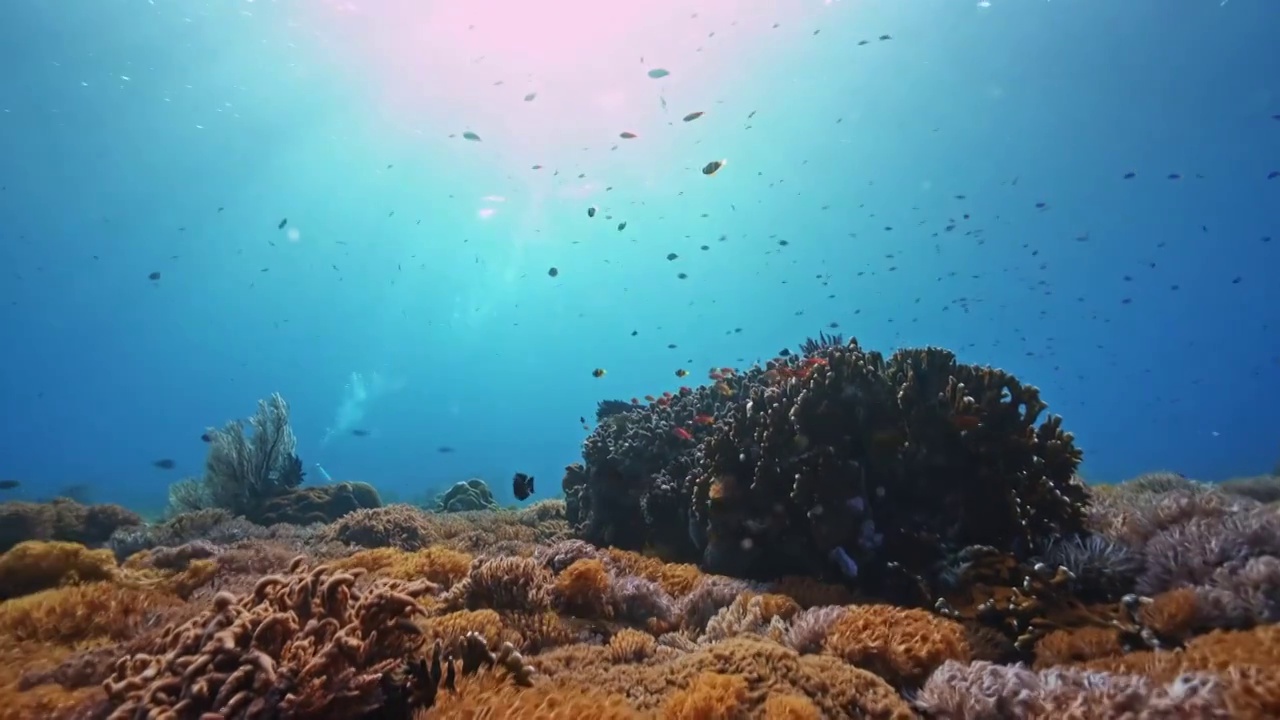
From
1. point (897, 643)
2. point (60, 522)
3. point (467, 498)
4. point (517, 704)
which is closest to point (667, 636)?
point (897, 643)

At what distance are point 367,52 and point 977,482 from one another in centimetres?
4081

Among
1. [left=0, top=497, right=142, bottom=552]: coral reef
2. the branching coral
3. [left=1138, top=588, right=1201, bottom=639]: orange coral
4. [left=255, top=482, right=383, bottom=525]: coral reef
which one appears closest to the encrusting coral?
[left=1138, top=588, right=1201, bottom=639]: orange coral

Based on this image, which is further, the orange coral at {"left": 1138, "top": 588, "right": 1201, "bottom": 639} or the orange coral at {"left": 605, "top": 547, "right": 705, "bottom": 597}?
the orange coral at {"left": 605, "top": 547, "right": 705, "bottom": 597}

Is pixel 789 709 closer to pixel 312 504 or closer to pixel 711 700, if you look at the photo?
pixel 711 700

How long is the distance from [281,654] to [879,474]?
6328 millimetres

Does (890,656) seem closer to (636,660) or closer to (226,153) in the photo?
(636,660)

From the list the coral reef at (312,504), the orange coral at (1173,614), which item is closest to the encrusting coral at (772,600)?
the orange coral at (1173,614)

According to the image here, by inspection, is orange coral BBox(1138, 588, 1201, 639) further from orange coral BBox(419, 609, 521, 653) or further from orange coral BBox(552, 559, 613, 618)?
orange coral BBox(419, 609, 521, 653)

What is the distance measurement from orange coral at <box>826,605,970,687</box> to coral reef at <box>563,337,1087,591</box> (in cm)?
172

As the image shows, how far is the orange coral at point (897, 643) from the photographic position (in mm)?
3994

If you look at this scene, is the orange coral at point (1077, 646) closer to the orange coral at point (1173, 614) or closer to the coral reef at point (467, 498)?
the orange coral at point (1173, 614)

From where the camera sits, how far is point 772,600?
17.5ft

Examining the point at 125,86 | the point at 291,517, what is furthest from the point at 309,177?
the point at 291,517

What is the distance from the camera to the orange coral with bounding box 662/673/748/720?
3.21m
